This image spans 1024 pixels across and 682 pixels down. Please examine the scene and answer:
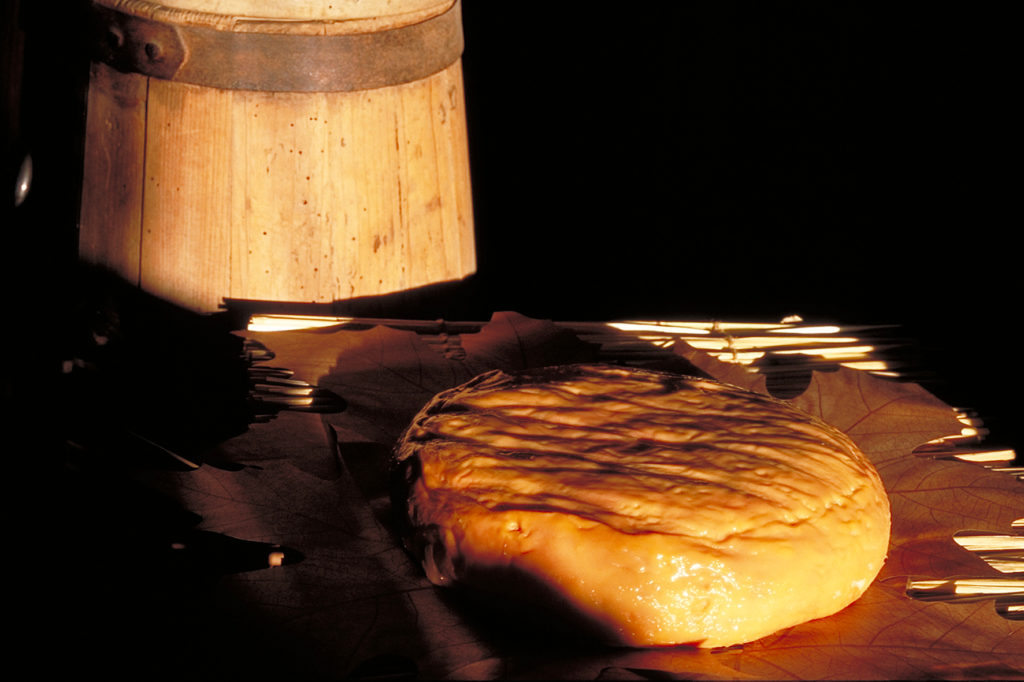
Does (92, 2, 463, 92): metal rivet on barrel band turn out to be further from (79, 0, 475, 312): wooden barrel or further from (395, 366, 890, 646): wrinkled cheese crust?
(395, 366, 890, 646): wrinkled cheese crust

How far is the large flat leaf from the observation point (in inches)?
33.3

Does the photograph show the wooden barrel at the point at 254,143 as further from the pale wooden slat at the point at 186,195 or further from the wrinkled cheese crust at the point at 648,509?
the wrinkled cheese crust at the point at 648,509

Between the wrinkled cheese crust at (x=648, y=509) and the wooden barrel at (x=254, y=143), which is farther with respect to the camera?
the wooden barrel at (x=254, y=143)

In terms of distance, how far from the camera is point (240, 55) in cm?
146

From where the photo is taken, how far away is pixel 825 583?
938 mm

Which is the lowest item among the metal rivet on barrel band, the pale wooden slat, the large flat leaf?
the large flat leaf

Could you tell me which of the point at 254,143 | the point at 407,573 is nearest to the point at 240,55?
the point at 254,143

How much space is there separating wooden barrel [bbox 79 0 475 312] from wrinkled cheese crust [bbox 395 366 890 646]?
0.50 metres

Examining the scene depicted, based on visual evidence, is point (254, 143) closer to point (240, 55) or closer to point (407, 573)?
point (240, 55)

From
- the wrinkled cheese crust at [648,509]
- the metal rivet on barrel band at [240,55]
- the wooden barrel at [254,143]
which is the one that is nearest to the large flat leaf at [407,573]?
the wrinkled cheese crust at [648,509]

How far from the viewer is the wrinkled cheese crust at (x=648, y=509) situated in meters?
0.89

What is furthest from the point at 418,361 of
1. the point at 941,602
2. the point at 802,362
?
the point at 941,602

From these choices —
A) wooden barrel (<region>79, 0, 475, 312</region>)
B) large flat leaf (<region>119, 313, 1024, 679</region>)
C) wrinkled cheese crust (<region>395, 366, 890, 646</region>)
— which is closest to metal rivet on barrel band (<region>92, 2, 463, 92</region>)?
wooden barrel (<region>79, 0, 475, 312</region>)

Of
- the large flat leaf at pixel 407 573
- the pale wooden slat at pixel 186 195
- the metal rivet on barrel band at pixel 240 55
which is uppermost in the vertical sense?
the metal rivet on barrel band at pixel 240 55
